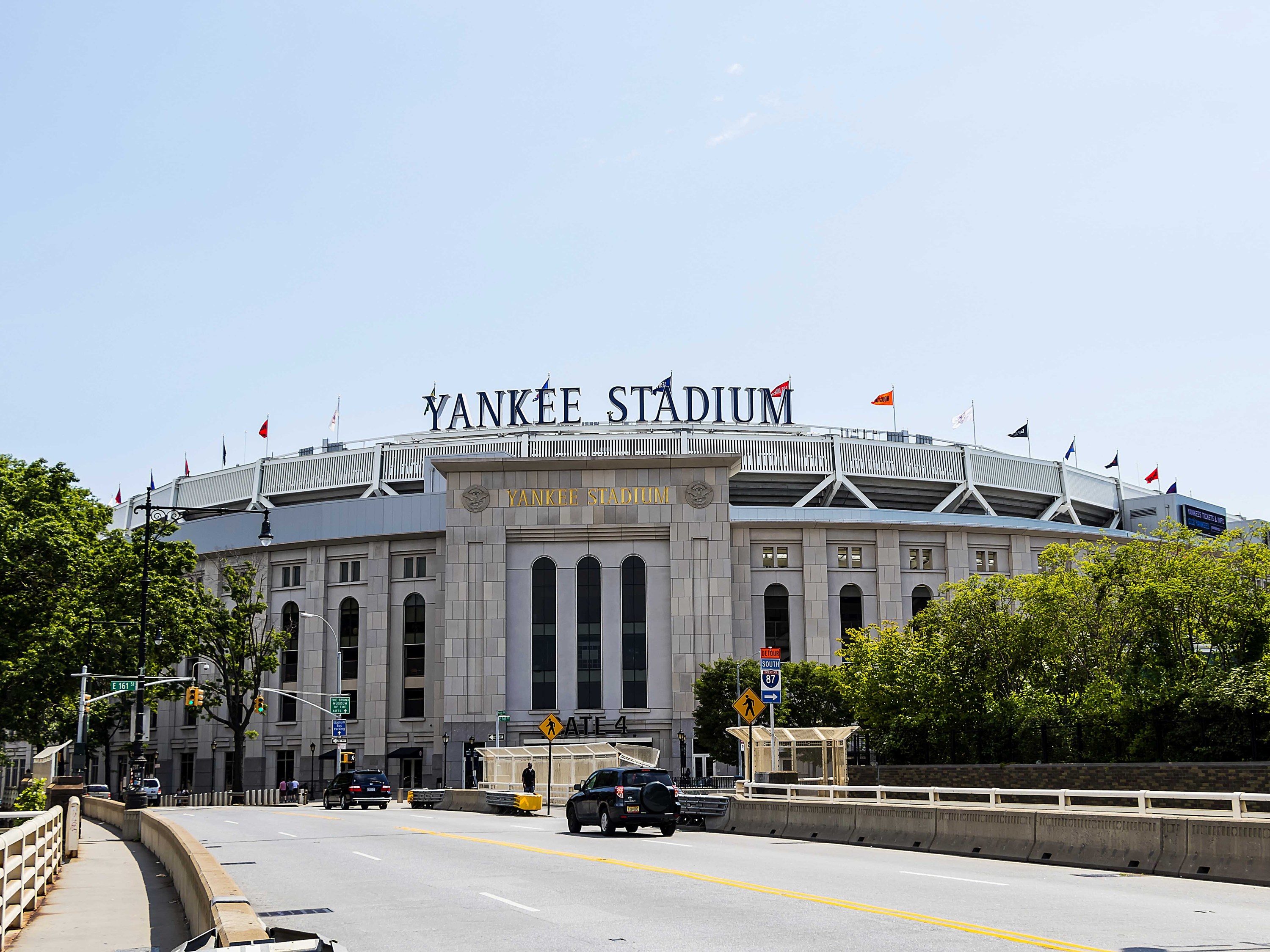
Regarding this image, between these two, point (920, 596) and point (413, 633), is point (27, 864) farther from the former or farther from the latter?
point (920, 596)

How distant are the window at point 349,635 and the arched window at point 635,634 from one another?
21.0 m

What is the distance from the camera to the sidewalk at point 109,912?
14094 mm

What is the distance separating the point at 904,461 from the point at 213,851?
7823 centimetres

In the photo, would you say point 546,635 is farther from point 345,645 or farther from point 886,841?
point 886,841

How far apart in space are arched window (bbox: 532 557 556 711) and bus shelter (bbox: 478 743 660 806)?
843 inches

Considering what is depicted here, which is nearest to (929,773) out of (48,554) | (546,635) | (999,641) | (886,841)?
(999,641)

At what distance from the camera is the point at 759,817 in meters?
32.6

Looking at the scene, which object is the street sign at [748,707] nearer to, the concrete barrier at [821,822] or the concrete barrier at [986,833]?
the concrete barrier at [821,822]

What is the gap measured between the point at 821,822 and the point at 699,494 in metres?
56.9

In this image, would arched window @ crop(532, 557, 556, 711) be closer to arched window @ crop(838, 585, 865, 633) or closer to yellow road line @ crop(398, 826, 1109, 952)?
arched window @ crop(838, 585, 865, 633)

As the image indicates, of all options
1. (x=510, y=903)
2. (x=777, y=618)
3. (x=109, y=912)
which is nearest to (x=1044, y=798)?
(x=510, y=903)

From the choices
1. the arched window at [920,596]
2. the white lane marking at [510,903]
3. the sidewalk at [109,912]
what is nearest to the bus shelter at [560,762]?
the sidewalk at [109,912]

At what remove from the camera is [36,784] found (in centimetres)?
3322

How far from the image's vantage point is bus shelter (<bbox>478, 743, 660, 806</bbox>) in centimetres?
5131
